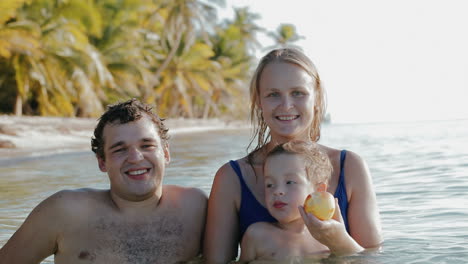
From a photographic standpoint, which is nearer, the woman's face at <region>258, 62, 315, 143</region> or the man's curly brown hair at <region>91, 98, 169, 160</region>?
the man's curly brown hair at <region>91, 98, 169, 160</region>

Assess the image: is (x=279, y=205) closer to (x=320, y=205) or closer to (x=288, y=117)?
(x=320, y=205)

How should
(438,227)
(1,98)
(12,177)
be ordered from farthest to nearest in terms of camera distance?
(1,98) < (12,177) < (438,227)

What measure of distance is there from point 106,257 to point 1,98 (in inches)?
925

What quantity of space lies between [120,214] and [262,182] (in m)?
0.88

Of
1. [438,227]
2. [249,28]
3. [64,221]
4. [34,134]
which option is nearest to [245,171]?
[64,221]

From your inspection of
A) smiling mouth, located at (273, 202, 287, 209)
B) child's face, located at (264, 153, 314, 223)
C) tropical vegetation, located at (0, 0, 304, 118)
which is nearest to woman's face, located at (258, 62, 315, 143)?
child's face, located at (264, 153, 314, 223)

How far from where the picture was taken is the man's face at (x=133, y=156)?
3518 millimetres

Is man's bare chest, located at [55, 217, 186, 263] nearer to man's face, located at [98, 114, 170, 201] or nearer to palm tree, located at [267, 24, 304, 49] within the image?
man's face, located at [98, 114, 170, 201]

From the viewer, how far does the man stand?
3.50 metres

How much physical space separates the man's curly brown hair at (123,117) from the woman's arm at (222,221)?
0.45 meters

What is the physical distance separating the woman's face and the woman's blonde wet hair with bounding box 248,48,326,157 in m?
0.04

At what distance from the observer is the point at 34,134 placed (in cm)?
1694

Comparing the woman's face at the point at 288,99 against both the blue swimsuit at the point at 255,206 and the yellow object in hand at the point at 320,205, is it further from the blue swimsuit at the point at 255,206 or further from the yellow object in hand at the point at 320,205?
the yellow object in hand at the point at 320,205

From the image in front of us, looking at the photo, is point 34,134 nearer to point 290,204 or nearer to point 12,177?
point 12,177
